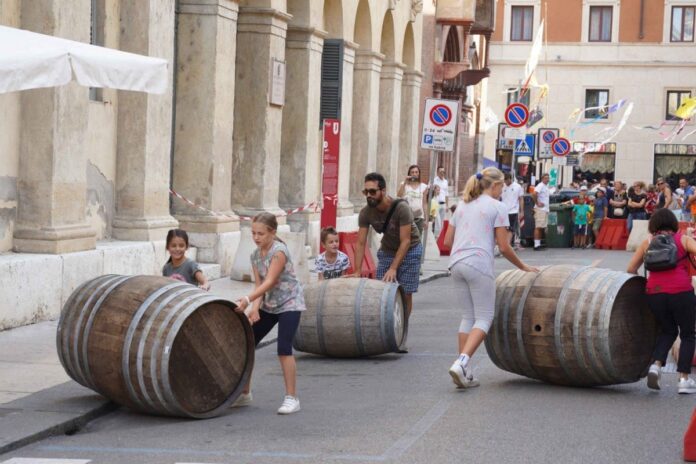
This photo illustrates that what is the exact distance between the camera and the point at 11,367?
11031mm

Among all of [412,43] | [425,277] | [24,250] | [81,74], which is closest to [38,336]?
[24,250]

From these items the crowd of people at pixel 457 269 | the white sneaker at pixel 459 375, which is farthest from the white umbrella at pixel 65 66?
the white sneaker at pixel 459 375

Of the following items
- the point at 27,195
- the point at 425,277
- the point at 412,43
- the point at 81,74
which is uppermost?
the point at 412,43

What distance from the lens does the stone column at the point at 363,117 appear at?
2897 centimetres

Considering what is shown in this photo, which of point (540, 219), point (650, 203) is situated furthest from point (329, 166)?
point (650, 203)

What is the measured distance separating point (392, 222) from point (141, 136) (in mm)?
4843

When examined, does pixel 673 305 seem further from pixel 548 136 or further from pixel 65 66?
pixel 548 136

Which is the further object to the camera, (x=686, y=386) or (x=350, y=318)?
(x=350, y=318)

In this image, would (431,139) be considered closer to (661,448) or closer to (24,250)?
(24,250)

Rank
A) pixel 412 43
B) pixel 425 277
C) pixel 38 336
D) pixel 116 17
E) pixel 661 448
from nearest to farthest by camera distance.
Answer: pixel 661 448 → pixel 38 336 → pixel 116 17 → pixel 425 277 → pixel 412 43

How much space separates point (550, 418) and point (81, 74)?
386 cm

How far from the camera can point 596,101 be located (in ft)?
228

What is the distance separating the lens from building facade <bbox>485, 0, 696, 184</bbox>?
224 ft

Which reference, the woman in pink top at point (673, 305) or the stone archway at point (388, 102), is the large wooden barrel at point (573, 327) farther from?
the stone archway at point (388, 102)
